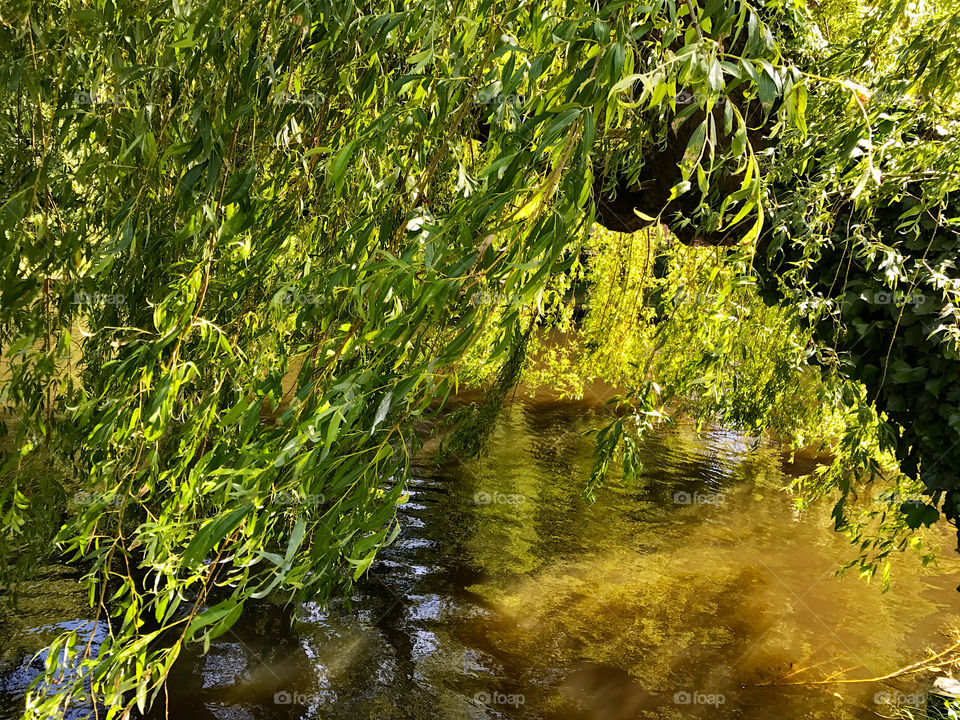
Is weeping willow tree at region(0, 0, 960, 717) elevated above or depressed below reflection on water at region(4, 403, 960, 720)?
above

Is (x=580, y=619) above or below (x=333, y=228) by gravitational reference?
below

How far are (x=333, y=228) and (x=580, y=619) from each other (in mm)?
4587

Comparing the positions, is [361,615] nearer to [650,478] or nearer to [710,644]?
[710,644]

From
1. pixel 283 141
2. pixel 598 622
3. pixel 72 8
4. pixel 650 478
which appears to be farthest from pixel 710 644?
pixel 72 8

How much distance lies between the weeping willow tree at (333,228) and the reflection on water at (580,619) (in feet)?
7.85

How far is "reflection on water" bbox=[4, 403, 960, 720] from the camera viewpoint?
479cm

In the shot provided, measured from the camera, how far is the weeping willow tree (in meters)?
1.07

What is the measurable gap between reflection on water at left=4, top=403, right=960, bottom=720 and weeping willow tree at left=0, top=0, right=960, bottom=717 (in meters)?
2.39

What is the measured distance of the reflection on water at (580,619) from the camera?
15.7ft

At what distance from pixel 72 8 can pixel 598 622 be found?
5.41 meters

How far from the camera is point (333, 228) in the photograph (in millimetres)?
2111

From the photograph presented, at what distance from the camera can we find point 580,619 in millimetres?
5840

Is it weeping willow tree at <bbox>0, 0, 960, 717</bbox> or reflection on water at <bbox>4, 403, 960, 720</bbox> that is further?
reflection on water at <bbox>4, 403, 960, 720</bbox>

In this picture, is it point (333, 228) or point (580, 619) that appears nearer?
point (333, 228)
